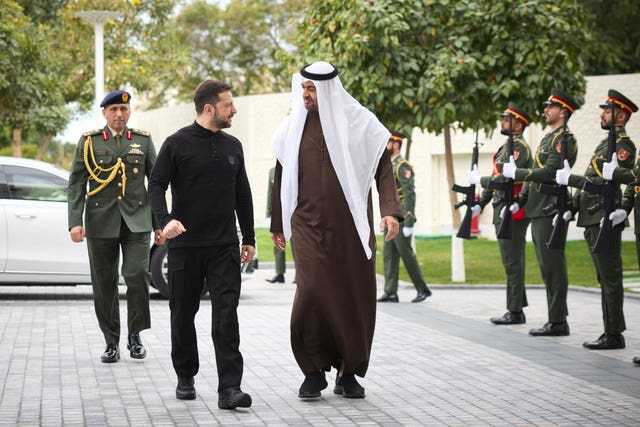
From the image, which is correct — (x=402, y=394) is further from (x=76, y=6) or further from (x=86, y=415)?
(x=76, y=6)

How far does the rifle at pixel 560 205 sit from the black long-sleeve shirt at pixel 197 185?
4181 millimetres

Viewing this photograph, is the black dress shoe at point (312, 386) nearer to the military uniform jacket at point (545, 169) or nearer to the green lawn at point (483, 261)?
the military uniform jacket at point (545, 169)

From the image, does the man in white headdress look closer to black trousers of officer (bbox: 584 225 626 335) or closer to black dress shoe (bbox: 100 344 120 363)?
black dress shoe (bbox: 100 344 120 363)

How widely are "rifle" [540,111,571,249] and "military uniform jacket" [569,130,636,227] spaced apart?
22 cm

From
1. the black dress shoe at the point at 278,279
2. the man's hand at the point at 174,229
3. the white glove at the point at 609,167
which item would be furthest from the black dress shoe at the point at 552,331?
the black dress shoe at the point at 278,279

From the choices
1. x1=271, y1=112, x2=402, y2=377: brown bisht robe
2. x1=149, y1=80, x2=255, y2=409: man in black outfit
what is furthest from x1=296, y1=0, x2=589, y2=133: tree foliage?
x1=149, y1=80, x2=255, y2=409: man in black outfit

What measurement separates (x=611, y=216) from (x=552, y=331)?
1.81 metres

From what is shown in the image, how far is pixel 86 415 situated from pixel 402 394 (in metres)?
2.10

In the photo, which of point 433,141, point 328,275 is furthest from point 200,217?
point 433,141

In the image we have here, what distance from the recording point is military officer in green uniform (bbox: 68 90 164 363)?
920 cm

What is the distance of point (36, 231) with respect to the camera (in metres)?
13.8

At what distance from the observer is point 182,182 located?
739 centimetres

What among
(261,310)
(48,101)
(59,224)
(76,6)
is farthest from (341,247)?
(76,6)

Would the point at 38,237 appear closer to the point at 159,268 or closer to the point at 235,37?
the point at 159,268
